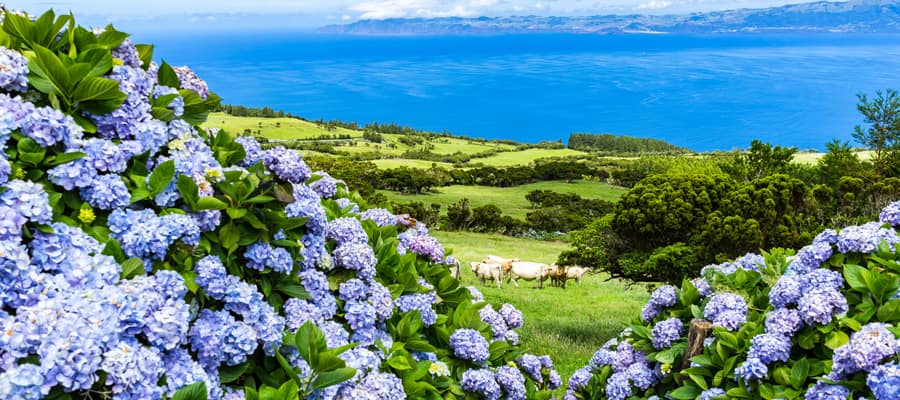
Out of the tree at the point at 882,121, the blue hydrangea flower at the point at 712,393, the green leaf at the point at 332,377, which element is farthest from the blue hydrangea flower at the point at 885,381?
the tree at the point at 882,121

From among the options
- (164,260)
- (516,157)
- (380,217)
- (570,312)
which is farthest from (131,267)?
(516,157)

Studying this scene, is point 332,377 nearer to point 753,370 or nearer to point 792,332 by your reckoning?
point 753,370

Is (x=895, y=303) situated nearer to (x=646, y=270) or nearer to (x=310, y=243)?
(x=310, y=243)

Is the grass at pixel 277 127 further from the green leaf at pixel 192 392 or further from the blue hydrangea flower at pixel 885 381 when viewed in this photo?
the blue hydrangea flower at pixel 885 381

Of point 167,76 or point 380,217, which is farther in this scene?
point 380,217

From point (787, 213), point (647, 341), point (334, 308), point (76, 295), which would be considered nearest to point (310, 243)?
point (334, 308)

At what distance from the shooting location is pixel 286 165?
12.2 ft

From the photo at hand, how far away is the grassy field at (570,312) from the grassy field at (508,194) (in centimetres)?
2614

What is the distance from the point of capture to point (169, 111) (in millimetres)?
3604

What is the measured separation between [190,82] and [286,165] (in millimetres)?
1030

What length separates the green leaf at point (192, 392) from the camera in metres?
2.75

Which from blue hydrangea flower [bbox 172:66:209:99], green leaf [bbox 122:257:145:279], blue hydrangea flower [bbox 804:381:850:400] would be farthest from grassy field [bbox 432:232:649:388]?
green leaf [bbox 122:257:145:279]

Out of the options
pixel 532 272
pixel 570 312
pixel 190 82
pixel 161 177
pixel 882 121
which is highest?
pixel 190 82

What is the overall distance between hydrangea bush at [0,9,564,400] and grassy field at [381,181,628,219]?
155 feet
